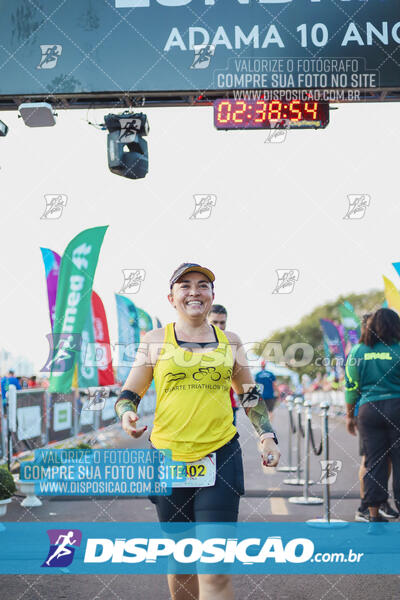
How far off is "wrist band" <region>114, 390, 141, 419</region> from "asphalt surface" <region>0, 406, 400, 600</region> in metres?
1.71

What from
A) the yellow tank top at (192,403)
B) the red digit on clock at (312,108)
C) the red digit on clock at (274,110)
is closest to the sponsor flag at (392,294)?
the red digit on clock at (312,108)

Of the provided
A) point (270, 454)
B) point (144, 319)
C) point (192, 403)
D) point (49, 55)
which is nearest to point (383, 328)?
point (270, 454)

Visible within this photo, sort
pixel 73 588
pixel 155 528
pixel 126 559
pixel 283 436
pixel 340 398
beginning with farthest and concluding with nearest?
pixel 340 398, pixel 283 436, pixel 155 528, pixel 126 559, pixel 73 588

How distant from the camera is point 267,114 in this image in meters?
7.10

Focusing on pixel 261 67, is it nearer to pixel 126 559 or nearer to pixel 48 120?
pixel 48 120

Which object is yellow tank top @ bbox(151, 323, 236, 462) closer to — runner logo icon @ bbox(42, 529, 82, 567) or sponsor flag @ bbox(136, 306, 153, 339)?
runner logo icon @ bbox(42, 529, 82, 567)

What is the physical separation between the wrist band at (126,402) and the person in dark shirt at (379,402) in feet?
11.7

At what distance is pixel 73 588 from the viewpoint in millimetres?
4848

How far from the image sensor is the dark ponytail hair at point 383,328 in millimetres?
6723

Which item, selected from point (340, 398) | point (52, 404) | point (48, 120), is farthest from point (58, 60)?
point (340, 398)

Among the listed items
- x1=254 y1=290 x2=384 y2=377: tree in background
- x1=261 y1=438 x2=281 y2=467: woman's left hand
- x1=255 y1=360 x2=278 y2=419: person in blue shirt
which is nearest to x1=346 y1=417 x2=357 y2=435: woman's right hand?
x1=255 y1=360 x2=278 y2=419: person in blue shirt

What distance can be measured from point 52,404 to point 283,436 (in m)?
8.35

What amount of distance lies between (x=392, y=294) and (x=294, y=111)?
24.5ft

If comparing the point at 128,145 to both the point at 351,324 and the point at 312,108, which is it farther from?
the point at 351,324
